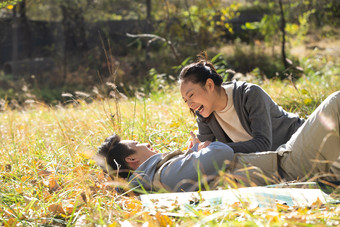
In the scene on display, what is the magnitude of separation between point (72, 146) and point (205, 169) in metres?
1.73

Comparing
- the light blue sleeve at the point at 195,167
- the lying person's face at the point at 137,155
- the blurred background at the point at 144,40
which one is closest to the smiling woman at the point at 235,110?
the light blue sleeve at the point at 195,167

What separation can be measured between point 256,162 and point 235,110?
0.66m

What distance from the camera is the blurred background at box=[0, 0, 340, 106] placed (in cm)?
1448

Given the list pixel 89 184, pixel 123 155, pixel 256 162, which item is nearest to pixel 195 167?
pixel 256 162

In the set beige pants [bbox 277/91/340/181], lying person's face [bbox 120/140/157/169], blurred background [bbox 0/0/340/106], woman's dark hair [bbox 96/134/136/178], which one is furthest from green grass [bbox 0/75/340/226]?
blurred background [bbox 0/0/340/106]

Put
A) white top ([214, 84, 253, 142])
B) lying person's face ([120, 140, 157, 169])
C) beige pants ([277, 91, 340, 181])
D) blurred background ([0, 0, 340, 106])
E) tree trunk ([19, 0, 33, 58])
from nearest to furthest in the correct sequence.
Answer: beige pants ([277, 91, 340, 181]) < lying person's face ([120, 140, 157, 169]) < white top ([214, 84, 253, 142]) < blurred background ([0, 0, 340, 106]) < tree trunk ([19, 0, 33, 58])

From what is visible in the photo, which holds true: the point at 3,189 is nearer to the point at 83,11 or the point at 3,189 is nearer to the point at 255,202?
the point at 255,202

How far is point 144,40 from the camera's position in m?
17.6

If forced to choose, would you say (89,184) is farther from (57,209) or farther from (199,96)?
(199,96)

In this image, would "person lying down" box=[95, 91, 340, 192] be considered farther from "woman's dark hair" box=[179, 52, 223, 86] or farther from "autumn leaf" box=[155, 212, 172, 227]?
"woman's dark hair" box=[179, 52, 223, 86]

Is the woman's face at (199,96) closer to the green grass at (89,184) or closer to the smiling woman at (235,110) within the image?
the smiling woman at (235,110)

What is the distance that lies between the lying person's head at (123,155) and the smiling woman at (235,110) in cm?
55

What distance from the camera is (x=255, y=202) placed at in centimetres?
224

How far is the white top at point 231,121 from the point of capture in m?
3.58
